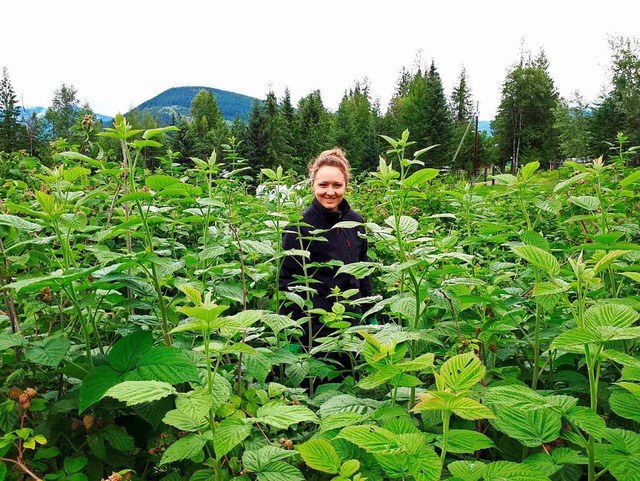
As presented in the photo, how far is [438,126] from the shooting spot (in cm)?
4662

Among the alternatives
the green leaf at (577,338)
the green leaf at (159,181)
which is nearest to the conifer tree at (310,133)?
the green leaf at (159,181)

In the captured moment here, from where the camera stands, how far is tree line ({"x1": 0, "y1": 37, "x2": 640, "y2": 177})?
36.0 meters

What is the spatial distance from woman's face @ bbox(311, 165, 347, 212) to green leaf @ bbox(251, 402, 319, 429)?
2.63 metres

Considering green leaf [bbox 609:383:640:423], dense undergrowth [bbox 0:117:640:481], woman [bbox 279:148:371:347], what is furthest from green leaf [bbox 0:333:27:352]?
woman [bbox 279:148:371:347]

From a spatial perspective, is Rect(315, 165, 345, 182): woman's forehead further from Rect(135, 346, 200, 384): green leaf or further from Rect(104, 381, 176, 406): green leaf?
Rect(104, 381, 176, 406): green leaf

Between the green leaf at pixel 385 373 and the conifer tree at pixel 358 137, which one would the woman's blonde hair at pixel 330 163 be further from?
the conifer tree at pixel 358 137

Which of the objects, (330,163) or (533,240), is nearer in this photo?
(533,240)

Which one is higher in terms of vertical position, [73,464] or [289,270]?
[289,270]

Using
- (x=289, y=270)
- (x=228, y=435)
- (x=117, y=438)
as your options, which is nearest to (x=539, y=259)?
(x=228, y=435)

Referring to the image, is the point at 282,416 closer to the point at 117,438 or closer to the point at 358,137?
the point at 117,438

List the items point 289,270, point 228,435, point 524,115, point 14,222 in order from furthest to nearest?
point 524,115, point 289,270, point 14,222, point 228,435

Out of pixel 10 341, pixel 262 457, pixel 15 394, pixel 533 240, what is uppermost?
pixel 533 240

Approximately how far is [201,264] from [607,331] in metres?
1.27

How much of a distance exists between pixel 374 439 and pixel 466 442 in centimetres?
22
